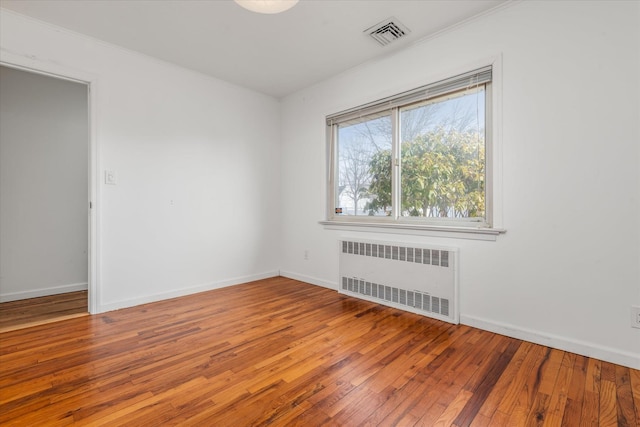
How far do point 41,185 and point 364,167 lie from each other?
12.1 ft

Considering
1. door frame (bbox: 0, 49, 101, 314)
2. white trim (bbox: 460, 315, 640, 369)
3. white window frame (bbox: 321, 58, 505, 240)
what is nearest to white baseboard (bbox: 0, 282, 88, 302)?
door frame (bbox: 0, 49, 101, 314)

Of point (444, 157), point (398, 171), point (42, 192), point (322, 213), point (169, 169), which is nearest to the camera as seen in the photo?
point (444, 157)

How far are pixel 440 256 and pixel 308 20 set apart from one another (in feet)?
7.56

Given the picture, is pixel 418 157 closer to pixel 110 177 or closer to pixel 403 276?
pixel 403 276

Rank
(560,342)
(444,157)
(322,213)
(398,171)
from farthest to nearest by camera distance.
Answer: (322,213) < (398,171) < (444,157) < (560,342)

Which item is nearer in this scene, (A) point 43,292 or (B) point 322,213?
(A) point 43,292

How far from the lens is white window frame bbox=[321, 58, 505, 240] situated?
7.69 ft

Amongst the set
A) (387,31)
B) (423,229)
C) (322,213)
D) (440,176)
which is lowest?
(423,229)

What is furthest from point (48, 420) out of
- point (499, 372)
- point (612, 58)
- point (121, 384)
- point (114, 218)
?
point (612, 58)

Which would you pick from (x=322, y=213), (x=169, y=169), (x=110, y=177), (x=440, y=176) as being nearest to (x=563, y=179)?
(x=440, y=176)

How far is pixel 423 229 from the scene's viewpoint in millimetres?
2754

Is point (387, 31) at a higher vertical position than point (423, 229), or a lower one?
higher

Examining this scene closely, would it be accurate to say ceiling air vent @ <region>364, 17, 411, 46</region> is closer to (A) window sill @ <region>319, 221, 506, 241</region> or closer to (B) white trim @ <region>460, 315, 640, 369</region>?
(A) window sill @ <region>319, 221, 506, 241</region>

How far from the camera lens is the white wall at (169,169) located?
280 centimetres
